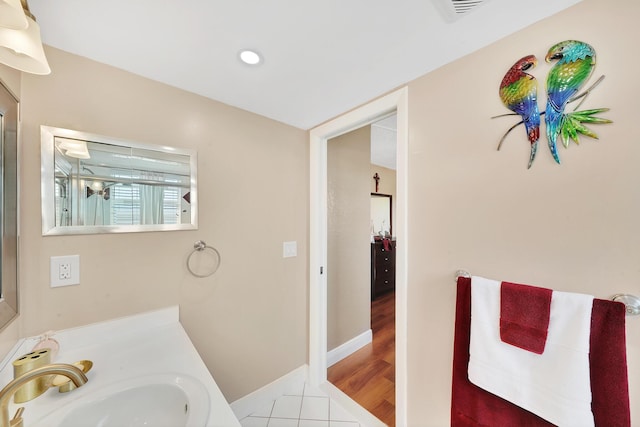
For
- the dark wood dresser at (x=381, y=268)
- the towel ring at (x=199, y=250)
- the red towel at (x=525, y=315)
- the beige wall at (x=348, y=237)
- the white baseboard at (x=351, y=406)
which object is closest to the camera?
the red towel at (x=525, y=315)

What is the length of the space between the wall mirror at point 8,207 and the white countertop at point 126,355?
21 centimetres

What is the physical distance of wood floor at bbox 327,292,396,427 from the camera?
1.67 meters

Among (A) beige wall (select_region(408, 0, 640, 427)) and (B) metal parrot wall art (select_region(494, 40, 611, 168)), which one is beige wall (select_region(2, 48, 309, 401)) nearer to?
(A) beige wall (select_region(408, 0, 640, 427))

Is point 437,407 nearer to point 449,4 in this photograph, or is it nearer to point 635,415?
point 635,415

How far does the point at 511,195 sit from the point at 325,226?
47.1 inches

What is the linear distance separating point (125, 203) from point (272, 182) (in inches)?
33.3

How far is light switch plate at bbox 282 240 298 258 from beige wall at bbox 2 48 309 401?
38mm

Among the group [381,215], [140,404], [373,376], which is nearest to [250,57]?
[140,404]

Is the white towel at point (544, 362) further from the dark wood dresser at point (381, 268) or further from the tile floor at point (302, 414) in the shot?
the dark wood dresser at point (381, 268)

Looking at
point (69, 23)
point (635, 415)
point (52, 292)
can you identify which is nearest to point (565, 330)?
point (635, 415)

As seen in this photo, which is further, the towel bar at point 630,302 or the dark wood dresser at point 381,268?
the dark wood dresser at point 381,268

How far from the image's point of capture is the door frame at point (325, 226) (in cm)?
126

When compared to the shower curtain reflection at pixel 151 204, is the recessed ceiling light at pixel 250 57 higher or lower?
higher

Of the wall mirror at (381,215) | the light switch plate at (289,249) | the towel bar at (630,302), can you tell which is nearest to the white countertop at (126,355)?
the light switch plate at (289,249)
